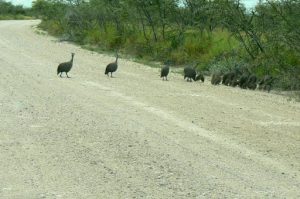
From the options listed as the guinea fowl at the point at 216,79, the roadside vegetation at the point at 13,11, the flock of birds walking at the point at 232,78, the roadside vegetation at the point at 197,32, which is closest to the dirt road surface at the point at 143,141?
the flock of birds walking at the point at 232,78

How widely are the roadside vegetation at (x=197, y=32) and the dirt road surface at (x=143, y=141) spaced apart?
1.87 m

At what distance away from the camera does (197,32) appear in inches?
1113

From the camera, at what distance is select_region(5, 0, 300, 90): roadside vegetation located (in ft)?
57.7

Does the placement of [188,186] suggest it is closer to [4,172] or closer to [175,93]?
[4,172]

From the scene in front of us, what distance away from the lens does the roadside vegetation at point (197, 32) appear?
57.7 feet

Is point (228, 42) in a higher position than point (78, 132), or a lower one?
higher

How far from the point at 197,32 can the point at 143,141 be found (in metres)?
19.2

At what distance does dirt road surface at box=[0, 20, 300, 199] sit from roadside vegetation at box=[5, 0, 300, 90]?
6.14 ft

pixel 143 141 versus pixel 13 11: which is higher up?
pixel 13 11

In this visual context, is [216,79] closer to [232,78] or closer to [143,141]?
[232,78]

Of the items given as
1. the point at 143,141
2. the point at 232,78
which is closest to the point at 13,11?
the point at 232,78

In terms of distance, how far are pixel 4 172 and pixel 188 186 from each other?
2.19m

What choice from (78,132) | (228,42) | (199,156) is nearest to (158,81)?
(228,42)

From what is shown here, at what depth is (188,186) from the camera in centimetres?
721
